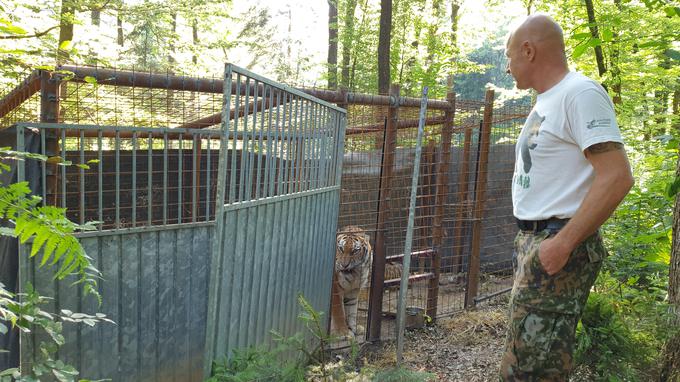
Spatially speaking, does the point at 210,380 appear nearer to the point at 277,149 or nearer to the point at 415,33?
the point at 277,149

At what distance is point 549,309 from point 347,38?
1747cm

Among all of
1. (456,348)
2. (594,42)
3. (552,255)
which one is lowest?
(456,348)

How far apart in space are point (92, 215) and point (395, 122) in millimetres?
3902

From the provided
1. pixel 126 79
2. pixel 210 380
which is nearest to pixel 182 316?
pixel 210 380

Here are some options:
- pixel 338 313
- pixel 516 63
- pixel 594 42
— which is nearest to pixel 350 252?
pixel 338 313

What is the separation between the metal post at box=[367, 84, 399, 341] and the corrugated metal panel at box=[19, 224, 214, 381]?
89.8 inches

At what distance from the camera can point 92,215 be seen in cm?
661

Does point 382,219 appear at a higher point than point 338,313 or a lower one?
higher

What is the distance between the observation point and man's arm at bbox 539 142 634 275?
2.27 m

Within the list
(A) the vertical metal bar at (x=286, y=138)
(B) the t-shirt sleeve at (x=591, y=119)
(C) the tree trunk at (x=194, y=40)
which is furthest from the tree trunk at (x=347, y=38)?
(B) the t-shirt sleeve at (x=591, y=119)

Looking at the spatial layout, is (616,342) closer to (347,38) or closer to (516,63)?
(516,63)

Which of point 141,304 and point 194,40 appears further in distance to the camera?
point 194,40

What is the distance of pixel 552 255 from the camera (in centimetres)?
241

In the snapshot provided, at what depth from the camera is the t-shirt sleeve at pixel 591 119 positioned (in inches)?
90.4
